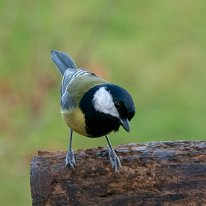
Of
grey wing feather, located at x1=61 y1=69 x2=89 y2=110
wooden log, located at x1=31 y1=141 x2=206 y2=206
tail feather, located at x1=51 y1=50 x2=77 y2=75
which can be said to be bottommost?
wooden log, located at x1=31 y1=141 x2=206 y2=206

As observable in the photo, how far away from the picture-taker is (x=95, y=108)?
3.54 m

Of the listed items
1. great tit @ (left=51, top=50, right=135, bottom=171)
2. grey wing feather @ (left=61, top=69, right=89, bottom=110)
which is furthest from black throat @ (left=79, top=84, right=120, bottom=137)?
grey wing feather @ (left=61, top=69, right=89, bottom=110)

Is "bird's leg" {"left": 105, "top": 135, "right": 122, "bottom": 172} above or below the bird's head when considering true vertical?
below

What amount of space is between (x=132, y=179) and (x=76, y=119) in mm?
552

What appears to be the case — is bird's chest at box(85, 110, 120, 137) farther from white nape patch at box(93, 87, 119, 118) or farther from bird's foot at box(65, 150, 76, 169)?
bird's foot at box(65, 150, 76, 169)

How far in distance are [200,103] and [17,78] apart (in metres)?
1.58

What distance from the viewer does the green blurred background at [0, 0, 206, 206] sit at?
19.4 feet

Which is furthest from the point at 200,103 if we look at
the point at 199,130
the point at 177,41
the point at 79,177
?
the point at 79,177

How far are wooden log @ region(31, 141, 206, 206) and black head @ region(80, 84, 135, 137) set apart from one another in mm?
181

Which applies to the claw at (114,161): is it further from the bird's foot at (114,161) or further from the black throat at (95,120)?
the black throat at (95,120)

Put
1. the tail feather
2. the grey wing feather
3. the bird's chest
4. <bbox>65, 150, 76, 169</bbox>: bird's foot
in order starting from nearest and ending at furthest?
<bbox>65, 150, 76, 169</bbox>: bird's foot < the bird's chest < the grey wing feather < the tail feather

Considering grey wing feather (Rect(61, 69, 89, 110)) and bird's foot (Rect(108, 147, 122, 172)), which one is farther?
grey wing feather (Rect(61, 69, 89, 110))

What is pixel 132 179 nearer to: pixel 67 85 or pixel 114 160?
pixel 114 160

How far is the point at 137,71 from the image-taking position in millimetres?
7223
